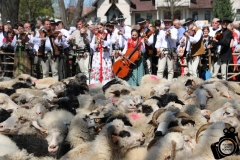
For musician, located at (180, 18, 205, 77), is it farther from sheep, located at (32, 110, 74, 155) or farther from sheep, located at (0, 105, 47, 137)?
sheep, located at (0, 105, 47, 137)

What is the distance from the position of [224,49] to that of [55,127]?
6010 millimetres

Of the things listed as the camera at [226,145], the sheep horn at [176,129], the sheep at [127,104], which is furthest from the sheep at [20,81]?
the camera at [226,145]

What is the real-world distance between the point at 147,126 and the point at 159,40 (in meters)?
4.75

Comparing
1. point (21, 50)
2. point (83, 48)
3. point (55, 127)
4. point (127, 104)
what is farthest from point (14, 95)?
point (21, 50)

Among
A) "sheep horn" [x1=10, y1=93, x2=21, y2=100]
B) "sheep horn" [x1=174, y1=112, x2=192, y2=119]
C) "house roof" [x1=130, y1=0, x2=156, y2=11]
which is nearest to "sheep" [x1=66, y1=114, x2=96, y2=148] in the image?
"sheep horn" [x1=174, y1=112, x2=192, y2=119]

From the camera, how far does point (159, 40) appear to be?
33.6 feet

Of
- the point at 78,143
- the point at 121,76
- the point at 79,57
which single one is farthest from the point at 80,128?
the point at 79,57

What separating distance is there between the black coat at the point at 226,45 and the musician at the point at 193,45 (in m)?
0.47

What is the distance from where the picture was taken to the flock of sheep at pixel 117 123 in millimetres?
4445

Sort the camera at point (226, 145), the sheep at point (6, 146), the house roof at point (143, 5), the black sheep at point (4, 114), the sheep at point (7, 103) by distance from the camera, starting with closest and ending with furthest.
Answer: the camera at point (226, 145) → the sheep at point (6, 146) → the black sheep at point (4, 114) → the sheep at point (7, 103) → the house roof at point (143, 5)

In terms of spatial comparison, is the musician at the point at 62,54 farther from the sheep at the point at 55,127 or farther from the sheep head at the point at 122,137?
the sheep head at the point at 122,137

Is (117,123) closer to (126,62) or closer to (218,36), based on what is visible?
(126,62)

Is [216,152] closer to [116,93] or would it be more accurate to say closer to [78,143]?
[78,143]

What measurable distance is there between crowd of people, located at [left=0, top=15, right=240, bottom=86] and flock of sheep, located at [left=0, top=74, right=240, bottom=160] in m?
1.91
